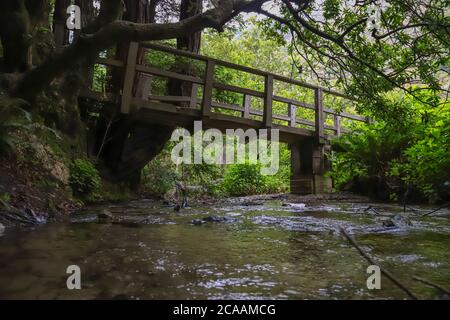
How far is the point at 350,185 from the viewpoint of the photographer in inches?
413

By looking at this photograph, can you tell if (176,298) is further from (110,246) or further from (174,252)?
(110,246)

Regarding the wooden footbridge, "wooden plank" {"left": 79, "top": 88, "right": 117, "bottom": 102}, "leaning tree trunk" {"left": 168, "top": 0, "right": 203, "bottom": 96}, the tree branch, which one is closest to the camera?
the tree branch

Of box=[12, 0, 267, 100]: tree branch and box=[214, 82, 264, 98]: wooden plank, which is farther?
box=[214, 82, 264, 98]: wooden plank

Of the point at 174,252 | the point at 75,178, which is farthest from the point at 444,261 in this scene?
the point at 75,178

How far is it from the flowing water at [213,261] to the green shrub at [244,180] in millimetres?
10637

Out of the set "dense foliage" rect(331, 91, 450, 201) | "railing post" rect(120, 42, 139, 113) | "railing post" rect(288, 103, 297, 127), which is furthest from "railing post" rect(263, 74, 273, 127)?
"railing post" rect(120, 42, 139, 113)

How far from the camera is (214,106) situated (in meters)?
9.07

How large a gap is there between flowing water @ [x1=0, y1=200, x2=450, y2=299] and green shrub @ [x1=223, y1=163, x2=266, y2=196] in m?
10.6

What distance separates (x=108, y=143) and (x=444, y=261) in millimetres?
7571

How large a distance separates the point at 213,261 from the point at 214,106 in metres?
6.87

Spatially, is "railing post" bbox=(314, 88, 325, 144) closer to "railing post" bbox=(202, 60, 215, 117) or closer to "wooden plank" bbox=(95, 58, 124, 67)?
"railing post" bbox=(202, 60, 215, 117)

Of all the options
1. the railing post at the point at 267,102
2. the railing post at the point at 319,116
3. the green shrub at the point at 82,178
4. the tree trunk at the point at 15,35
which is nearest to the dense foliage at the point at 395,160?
the railing post at the point at 319,116

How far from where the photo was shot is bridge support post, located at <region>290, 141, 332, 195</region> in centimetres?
1123

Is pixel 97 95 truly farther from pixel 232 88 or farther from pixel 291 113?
pixel 291 113
